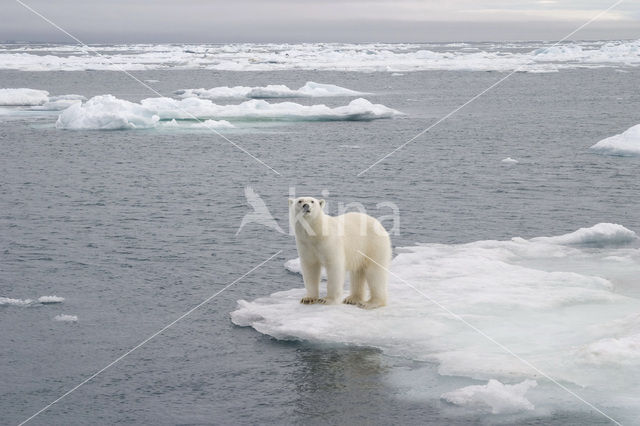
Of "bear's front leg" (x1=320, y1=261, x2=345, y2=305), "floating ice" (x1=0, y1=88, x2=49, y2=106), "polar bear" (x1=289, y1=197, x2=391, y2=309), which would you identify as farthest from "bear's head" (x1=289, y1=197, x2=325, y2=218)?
"floating ice" (x1=0, y1=88, x2=49, y2=106)

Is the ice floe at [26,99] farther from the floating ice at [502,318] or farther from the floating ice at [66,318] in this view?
the floating ice at [502,318]

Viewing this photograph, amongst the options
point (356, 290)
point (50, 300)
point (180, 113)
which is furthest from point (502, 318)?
point (180, 113)

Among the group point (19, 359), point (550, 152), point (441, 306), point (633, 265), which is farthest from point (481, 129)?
point (19, 359)

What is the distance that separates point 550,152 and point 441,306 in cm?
1550

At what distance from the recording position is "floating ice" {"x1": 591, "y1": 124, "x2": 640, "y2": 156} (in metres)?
21.5

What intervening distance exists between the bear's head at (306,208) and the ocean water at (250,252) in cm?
109

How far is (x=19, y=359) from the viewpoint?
25.8 feet

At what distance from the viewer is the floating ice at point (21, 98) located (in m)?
36.9

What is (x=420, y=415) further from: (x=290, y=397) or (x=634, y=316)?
(x=634, y=316)

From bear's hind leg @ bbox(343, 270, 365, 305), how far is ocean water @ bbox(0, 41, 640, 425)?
360 millimetres

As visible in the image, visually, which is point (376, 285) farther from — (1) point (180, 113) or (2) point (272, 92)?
(2) point (272, 92)

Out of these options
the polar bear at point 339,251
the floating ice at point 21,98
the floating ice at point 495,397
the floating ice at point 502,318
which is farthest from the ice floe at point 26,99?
the floating ice at point 495,397

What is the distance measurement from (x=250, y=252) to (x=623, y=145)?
13.4 meters

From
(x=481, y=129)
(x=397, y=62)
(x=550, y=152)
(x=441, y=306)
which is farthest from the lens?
(x=397, y=62)
